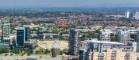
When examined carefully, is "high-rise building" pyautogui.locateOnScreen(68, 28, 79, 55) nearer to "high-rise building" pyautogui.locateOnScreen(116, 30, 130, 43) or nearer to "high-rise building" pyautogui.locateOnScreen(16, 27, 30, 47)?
"high-rise building" pyautogui.locateOnScreen(116, 30, 130, 43)

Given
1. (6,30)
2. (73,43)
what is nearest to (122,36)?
(73,43)

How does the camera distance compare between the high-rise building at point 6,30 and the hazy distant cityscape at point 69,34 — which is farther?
the high-rise building at point 6,30

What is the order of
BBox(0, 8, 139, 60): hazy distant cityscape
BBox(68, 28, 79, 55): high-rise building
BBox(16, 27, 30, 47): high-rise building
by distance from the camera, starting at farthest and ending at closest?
BBox(16, 27, 30, 47): high-rise building, BBox(68, 28, 79, 55): high-rise building, BBox(0, 8, 139, 60): hazy distant cityscape

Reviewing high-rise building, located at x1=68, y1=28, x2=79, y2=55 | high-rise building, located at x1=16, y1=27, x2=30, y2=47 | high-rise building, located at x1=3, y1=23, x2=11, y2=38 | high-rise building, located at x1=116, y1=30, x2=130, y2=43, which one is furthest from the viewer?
high-rise building, located at x1=3, y1=23, x2=11, y2=38

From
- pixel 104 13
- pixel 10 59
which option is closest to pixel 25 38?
pixel 10 59

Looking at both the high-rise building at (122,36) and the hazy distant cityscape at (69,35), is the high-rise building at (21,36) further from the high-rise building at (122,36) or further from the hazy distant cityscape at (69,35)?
the high-rise building at (122,36)

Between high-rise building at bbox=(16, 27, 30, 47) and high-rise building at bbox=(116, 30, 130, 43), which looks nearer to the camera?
high-rise building at bbox=(116, 30, 130, 43)

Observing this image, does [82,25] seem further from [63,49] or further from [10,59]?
[10,59]

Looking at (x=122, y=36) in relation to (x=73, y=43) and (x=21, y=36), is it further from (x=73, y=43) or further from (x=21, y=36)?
(x=21, y=36)

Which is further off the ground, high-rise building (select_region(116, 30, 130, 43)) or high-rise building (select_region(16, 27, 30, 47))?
high-rise building (select_region(116, 30, 130, 43))

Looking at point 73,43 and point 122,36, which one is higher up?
point 122,36

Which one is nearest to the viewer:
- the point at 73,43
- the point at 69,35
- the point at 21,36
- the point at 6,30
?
the point at 73,43
